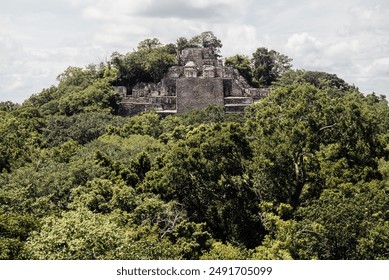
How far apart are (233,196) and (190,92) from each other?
2944 centimetres

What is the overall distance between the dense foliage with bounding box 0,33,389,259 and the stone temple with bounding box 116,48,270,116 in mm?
23023

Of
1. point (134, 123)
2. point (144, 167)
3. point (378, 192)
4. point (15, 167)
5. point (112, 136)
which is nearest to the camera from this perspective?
point (378, 192)

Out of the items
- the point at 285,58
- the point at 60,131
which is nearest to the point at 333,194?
the point at 60,131

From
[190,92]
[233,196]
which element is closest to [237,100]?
[190,92]

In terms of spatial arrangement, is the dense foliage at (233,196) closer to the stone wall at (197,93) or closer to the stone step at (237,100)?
the stone wall at (197,93)

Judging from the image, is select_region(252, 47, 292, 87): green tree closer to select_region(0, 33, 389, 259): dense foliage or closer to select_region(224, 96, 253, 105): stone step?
select_region(224, 96, 253, 105): stone step

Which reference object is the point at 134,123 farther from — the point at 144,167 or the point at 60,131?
the point at 144,167

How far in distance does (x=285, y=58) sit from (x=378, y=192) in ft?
144

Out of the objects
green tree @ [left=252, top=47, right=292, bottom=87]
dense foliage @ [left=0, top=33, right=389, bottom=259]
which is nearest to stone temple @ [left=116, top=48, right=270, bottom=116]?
green tree @ [left=252, top=47, right=292, bottom=87]

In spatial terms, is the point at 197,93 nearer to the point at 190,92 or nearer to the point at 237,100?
the point at 190,92

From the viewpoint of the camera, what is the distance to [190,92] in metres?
48.2

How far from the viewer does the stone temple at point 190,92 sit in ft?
158

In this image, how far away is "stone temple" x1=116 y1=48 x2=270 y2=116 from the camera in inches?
1893

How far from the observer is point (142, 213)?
18.1 meters
